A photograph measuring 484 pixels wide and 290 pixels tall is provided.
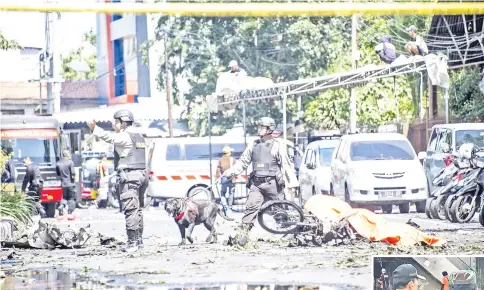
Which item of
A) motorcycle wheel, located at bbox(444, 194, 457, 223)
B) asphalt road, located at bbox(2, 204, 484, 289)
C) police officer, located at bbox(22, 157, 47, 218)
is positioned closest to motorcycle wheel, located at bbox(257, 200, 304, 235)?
asphalt road, located at bbox(2, 204, 484, 289)

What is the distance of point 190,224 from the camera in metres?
15.7

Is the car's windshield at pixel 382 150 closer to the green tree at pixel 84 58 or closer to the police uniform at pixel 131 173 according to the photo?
the police uniform at pixel 131 173

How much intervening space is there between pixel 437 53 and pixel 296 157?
2.45 m

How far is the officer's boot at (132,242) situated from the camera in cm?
1507

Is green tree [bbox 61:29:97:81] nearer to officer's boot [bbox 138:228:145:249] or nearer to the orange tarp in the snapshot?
officer's boot [bbox 138:228:145:249]

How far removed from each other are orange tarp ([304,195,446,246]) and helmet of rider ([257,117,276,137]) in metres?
0.86

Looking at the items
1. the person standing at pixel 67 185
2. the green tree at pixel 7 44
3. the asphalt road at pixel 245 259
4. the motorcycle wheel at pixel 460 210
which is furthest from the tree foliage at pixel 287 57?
the person standing at pixel 67 185

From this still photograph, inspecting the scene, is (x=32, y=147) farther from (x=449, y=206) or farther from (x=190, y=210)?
(x=449, y=206)

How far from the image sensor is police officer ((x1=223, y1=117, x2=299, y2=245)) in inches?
614

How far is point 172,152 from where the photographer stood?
757 inches

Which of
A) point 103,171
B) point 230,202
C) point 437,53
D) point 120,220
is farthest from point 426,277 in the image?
point 103,171

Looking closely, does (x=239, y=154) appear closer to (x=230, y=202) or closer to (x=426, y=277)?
(x=230, y=202)

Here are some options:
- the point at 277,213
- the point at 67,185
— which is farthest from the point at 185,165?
the point at 67,185

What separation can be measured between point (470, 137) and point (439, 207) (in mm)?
1077
